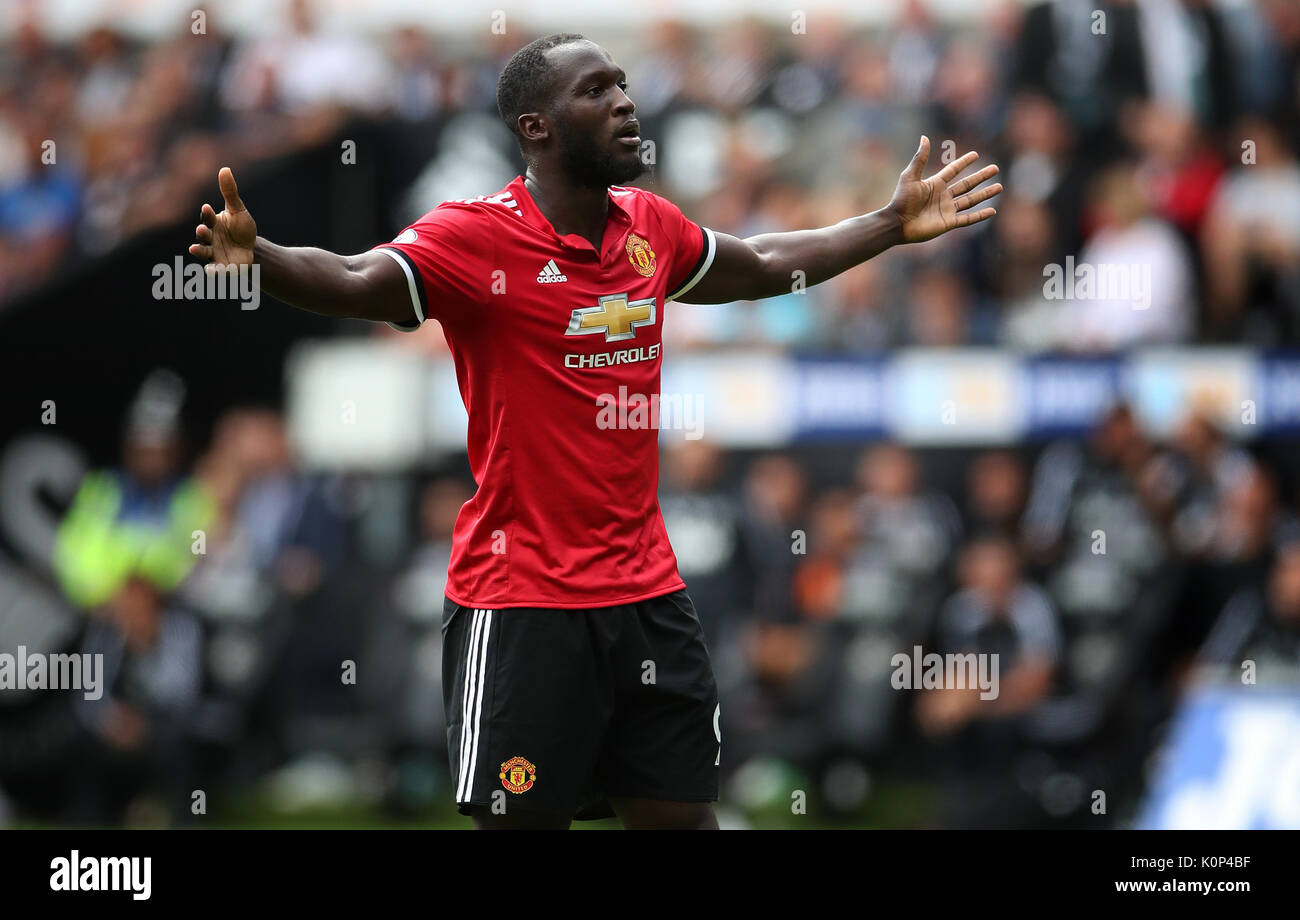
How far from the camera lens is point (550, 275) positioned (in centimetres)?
438

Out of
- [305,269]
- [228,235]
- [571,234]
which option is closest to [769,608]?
[571,234]

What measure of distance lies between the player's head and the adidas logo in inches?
11.2

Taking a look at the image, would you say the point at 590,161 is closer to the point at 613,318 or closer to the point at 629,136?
the point at 629,136

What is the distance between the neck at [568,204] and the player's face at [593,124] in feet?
0.10

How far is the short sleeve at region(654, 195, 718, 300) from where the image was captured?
4707 millimetres

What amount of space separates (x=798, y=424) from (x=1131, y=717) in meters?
2.36

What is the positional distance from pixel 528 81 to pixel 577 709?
1681 millimetres

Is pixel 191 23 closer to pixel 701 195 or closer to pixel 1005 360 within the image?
pixel 701 195

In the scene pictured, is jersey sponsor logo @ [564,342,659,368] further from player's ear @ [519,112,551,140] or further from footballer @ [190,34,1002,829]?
player's ear @ [519,112,551,140]

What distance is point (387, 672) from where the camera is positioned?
9.36m

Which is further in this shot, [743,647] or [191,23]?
Answer: [191,23]

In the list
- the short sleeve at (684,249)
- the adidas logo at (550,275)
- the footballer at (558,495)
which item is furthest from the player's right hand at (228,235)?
the short sleeve at (684,249)

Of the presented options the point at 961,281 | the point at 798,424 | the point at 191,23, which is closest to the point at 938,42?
the point at 961,281

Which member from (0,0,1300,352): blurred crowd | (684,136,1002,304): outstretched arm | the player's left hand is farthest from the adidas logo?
(0,0,1300,352): blurred crowd
